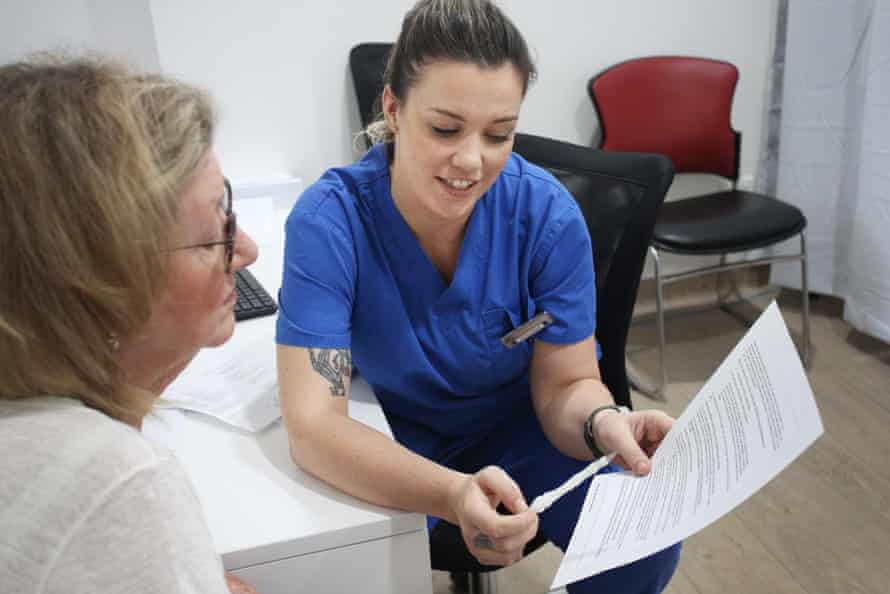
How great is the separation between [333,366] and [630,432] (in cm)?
41

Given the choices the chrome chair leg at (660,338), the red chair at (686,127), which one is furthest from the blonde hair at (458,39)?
the red chair at (686,127)

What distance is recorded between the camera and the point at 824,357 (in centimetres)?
249

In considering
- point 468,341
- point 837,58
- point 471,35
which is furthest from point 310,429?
point 837,58

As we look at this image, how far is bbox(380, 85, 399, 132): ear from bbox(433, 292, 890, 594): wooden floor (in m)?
1.05

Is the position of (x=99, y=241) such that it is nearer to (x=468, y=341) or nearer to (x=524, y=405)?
(x=468, y=341)

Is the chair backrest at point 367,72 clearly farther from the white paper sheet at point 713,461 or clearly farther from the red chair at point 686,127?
the white paper sheet at point 713,461

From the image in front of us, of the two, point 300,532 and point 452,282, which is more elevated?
point 452,282

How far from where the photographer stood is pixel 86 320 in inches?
21.8

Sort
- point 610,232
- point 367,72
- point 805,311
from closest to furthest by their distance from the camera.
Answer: point 610,232, point 367,72, point 805,311

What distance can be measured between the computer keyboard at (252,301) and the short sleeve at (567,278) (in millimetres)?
493

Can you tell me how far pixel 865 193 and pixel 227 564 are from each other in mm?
2290

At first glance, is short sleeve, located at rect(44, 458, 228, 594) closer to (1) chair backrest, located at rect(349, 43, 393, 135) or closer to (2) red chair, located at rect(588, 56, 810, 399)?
(1) chair backrest, located at rect(349, 43, 393, 135)

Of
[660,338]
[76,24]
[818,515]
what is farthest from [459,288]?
[76,24]

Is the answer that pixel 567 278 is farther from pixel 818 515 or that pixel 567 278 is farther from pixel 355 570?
pixel 818 515
